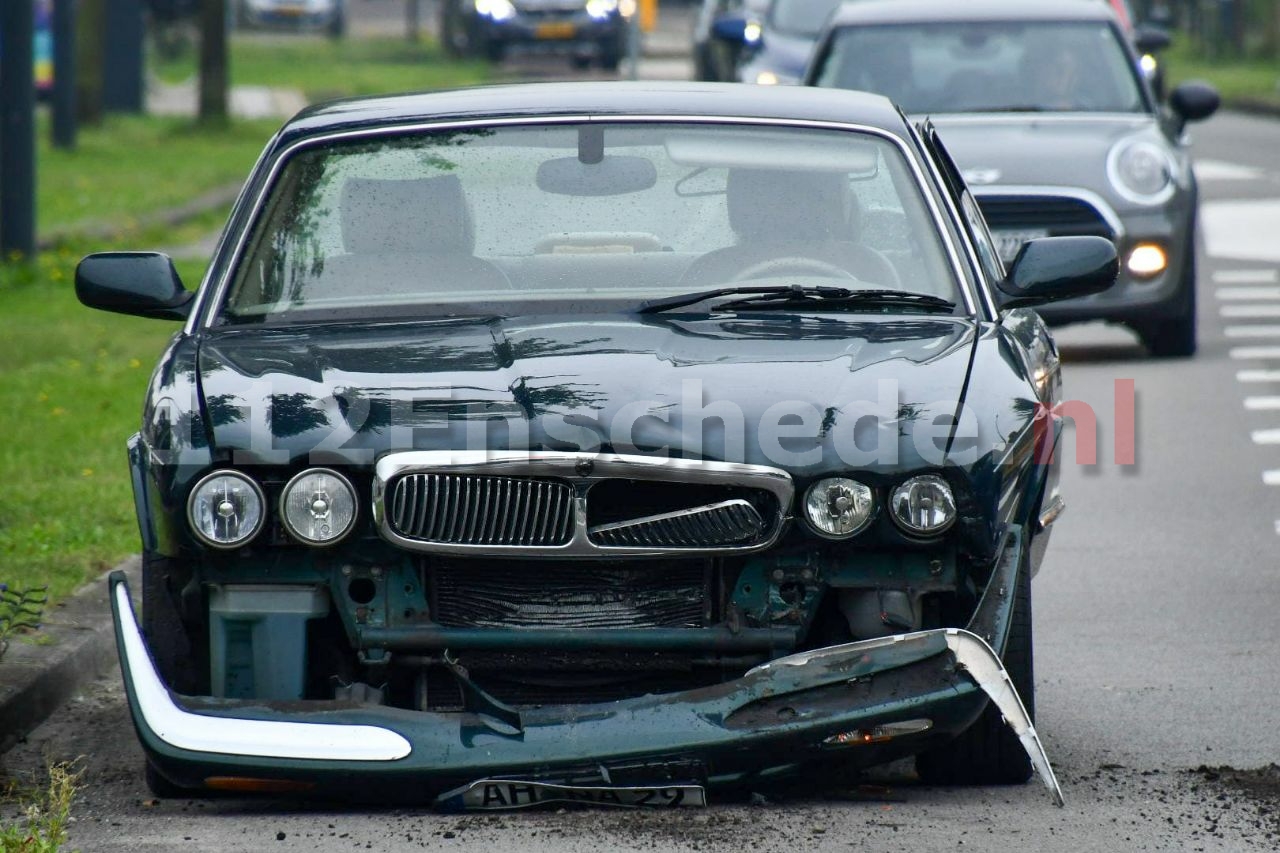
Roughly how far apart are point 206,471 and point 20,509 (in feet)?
12.8

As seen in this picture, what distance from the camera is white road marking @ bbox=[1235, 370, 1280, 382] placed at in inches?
470

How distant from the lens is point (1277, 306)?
14.6m

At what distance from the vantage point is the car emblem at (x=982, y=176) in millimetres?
11555

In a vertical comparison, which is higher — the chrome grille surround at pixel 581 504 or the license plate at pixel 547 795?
the chrome grille surround at pixel 581 504

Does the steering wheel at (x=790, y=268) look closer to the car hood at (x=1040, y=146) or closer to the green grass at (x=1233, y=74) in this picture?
the car hood at (x=1040, y=146)

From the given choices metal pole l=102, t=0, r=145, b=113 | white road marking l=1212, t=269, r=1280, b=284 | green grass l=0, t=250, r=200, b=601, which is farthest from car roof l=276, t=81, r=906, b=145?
metal pole l=102, t=0, r=145, b=113

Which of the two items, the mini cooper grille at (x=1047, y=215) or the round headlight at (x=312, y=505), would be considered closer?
the round headlight at (x=312, y=505)

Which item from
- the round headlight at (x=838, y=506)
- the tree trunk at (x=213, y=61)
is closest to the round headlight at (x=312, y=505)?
the round headlight at (x=838, y=506)

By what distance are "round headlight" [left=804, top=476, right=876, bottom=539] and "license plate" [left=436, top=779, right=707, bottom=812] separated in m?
0.56

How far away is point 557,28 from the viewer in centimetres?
3681

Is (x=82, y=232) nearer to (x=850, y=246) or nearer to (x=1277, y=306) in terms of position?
(x=1277, y=306)

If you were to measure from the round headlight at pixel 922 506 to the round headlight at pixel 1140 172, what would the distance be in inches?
296

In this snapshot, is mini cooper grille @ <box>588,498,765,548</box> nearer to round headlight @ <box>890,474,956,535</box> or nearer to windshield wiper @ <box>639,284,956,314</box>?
round headlight @ <box>890,474,956,535</box>

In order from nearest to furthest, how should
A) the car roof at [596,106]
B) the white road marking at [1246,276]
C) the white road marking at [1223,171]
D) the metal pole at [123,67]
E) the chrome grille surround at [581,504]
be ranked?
the chrome grille surround at [581,504] < the car roof at [596,106] < the white road marking at [1246,276] < the white road marking at [1223,171] < the metal pole at [123,67]
